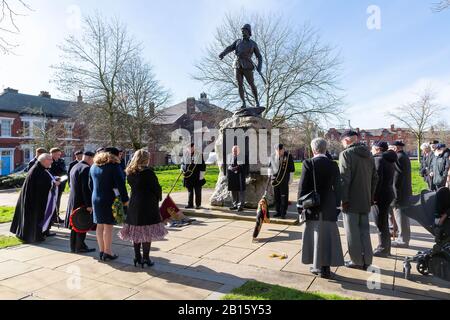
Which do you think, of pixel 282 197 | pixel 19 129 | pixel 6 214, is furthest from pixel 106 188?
pixel 19 129

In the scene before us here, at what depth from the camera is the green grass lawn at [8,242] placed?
601 centimetres

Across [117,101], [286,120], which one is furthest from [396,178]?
[117,101]

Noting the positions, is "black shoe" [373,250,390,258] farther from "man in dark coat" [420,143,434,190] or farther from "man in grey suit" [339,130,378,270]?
"man in dark coat" [420,143,434,190]

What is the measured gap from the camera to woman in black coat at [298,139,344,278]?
429cm

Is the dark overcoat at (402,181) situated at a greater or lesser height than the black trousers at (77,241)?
greater

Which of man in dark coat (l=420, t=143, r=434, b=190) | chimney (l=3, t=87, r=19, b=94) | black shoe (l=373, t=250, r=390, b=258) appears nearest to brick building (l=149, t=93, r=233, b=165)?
man in dark coat (l=420, t=143, r=434, b=190)

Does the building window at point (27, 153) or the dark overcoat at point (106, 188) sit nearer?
the dark overcoat at point (106, 188)

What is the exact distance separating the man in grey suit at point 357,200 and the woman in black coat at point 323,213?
288 mm

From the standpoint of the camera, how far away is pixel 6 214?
31.9ft

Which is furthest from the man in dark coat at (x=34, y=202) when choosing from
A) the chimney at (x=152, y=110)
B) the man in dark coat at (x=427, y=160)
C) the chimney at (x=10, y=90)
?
the chimney at (x=10, y=90)

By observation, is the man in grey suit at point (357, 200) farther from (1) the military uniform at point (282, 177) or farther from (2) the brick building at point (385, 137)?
(2) the brick building at point (385, 137)
